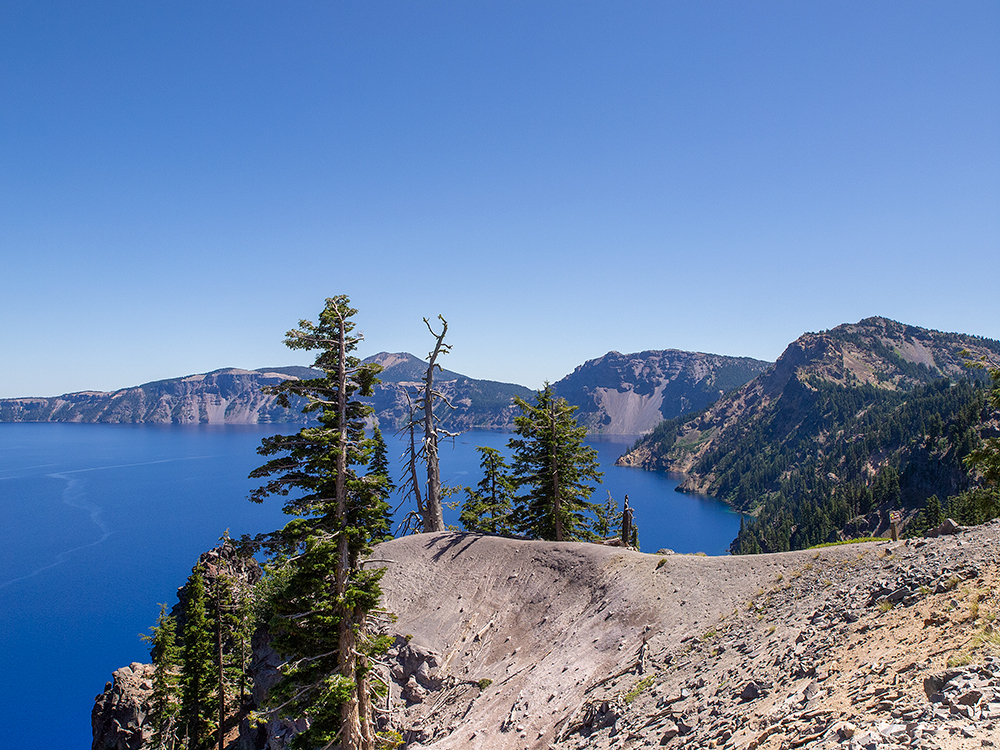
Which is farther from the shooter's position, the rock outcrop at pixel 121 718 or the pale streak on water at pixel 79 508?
the pale streak on water at pixel 79 508

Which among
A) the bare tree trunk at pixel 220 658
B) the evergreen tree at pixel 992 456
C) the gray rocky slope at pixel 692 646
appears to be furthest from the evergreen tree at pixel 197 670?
the evergreen tree at pixel 992 456

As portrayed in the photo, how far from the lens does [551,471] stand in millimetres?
41719

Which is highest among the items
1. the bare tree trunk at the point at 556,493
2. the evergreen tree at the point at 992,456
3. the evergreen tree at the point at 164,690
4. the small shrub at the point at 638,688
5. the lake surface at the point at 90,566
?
the evergreen tree at the point at 992,456

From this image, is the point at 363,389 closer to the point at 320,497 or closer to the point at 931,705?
the point at 320,497

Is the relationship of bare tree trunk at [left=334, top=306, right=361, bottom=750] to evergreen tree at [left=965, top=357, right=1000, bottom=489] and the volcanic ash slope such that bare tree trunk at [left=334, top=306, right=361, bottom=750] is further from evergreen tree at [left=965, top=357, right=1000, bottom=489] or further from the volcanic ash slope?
evergreen tree at [left=965, top=357, right=1000, bottom=489]

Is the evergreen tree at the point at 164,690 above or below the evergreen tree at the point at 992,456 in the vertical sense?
below

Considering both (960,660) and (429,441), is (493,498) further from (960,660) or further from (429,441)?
(960,660)

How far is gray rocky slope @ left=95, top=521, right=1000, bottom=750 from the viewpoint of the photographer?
38.1 ft

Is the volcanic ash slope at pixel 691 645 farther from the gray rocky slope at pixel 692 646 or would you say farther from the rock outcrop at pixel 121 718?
the rock outcrop at pixel 121 718

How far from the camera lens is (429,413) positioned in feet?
129

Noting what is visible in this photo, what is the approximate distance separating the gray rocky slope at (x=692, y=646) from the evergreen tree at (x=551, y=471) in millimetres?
7382

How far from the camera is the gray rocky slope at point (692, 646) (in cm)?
1162

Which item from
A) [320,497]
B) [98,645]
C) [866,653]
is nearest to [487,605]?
[320,497]

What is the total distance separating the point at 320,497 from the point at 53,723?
251 feet
